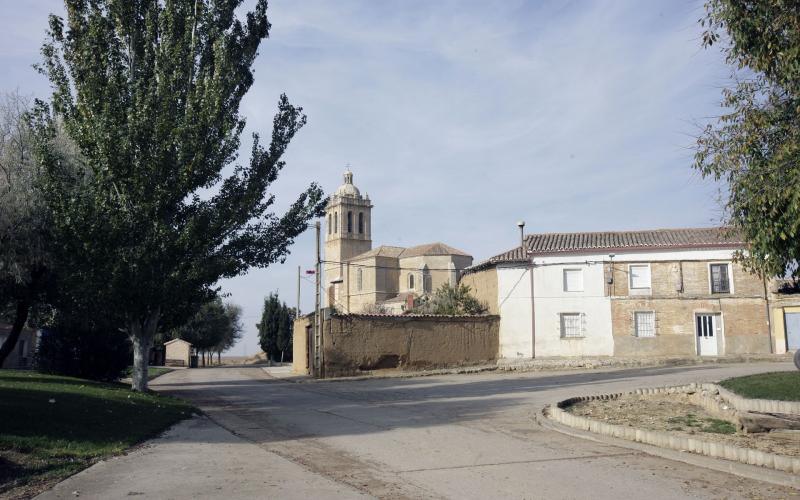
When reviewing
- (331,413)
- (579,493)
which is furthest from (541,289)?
(579,493)

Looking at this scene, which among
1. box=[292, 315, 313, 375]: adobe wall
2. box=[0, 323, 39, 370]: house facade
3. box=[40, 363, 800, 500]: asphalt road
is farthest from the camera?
box=[0, 323, 39, 370]: house facade

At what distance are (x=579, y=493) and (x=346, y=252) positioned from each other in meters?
88.5

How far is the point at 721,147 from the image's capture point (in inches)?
358

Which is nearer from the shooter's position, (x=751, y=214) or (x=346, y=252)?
(x=751, y=214)

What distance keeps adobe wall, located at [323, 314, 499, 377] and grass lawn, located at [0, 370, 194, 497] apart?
15278 millimetres

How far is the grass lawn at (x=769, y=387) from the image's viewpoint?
34.0 feet

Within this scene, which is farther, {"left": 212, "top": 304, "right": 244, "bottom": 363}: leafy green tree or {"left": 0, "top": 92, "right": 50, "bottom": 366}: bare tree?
{"left": 212, "top": 304, "right": 244, "bottom": 363}: leafy green tree

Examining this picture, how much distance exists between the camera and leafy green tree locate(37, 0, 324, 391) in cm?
1630

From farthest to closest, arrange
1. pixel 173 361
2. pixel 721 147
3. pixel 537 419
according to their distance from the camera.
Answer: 1. pixel 173 361
2. pixel 537 419
3. pixel 721 147

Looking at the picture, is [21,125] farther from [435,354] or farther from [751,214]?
[435,354]

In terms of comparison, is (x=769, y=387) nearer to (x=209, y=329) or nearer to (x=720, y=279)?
(x=720, y=279)

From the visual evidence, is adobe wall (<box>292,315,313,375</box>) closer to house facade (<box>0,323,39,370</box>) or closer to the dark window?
house facade (<box>0,323,39,370</box>)

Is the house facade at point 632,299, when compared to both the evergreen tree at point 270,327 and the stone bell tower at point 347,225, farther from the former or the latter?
the stone bell tower at point 347,225

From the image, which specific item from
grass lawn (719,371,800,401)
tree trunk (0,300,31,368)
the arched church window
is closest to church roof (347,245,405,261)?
the arched church window
